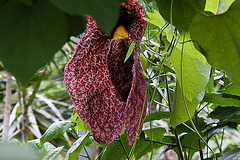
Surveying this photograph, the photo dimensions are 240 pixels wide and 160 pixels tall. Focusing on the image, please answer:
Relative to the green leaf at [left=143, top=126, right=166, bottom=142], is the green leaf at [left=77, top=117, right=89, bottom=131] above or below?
above

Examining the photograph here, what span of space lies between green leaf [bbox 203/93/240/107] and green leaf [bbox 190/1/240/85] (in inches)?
13.4

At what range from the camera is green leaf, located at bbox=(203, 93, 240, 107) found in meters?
0.61

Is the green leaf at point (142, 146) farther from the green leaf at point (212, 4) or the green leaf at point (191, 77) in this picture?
the green leaf at point (212, 4)

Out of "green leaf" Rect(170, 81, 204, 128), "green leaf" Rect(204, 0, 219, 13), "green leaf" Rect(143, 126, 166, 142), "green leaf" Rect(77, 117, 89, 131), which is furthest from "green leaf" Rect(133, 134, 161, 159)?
"green leaf" Rect(204, 0, 219, 13)

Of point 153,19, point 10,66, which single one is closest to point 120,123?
point 153,19

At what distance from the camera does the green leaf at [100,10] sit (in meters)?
0.14

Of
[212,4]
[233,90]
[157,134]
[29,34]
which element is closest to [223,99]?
[233,90]

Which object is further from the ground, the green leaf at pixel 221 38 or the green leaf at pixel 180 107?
the green leaf at pixel 221 38

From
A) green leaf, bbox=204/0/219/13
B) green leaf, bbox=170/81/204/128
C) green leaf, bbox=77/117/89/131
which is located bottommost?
green leaf, bbox=77/117/89/131

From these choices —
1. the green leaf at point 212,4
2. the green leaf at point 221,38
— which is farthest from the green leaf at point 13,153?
the green leaf at point 212,4

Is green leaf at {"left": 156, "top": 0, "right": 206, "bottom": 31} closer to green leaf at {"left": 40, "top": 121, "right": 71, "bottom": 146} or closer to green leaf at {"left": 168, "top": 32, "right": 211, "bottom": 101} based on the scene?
green leaf at {"left": 168, "top": 32, "right": 211, "bottom": 101}

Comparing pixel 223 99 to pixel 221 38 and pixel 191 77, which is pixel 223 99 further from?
pixel 221 38

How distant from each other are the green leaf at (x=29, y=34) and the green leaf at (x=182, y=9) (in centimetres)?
15

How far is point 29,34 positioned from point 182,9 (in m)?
0.18
